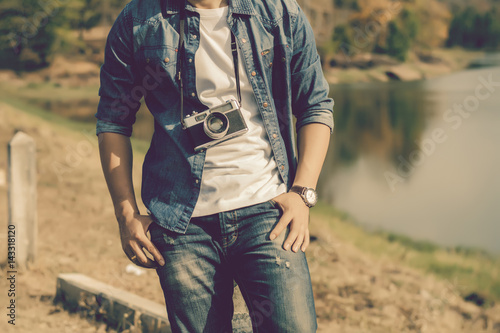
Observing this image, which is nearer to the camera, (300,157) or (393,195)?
(300,157)

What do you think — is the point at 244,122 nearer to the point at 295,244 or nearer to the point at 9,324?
the point at 295,244

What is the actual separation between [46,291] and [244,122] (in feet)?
9.93

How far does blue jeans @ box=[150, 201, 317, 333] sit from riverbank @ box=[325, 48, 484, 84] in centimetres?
1503

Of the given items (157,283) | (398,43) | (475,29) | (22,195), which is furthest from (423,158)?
(22,195)

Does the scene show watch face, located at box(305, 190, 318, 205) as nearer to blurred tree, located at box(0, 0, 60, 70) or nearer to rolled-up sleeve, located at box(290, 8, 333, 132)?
rolled-up sleeve, located at box(290, 8, 333, 132)

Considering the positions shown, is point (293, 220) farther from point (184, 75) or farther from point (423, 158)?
point (423, 158)

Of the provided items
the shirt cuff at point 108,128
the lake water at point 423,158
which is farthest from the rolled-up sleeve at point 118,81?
the lake water at point 423,158

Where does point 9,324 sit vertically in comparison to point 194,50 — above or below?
below

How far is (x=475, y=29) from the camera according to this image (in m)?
14.6

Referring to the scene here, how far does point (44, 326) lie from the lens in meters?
3.36

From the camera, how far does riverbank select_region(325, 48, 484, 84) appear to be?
16203 millimetres

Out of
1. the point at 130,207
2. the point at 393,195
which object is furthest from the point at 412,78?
the point at 130,207

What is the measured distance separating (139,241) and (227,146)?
394mm

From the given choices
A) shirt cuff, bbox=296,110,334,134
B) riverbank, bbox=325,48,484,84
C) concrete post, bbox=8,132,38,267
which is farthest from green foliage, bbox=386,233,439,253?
riverbank, bbox=325,48,484,84
